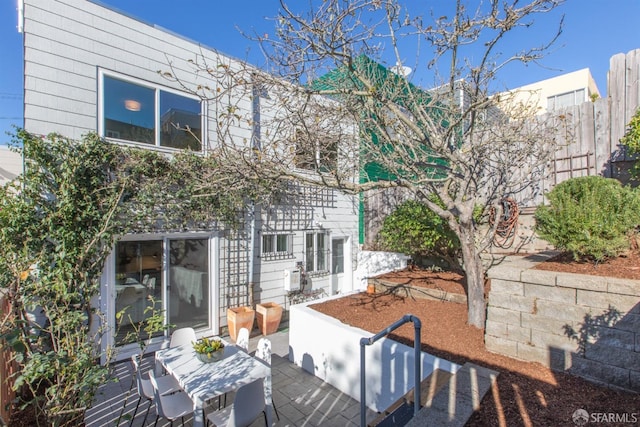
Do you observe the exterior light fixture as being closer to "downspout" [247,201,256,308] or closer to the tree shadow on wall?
"downspout" [247,201,256,308]

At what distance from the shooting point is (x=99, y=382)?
2.22m

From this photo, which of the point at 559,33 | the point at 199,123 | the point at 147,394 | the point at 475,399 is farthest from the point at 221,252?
the point at 559,33

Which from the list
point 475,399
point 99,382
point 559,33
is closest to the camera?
point 99,382

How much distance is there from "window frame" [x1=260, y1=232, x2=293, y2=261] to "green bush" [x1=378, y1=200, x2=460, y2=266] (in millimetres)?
2268

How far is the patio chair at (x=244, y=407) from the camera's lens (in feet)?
9.62

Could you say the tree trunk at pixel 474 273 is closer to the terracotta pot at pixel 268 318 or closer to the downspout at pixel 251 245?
the terracotta pot at pixel 268 318

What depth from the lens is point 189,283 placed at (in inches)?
237

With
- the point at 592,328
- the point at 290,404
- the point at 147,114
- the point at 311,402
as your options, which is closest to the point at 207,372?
the point at 290,404

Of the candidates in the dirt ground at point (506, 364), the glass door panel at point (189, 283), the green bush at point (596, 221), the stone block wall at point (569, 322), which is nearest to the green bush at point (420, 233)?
the dirt ground at point (506, 364)

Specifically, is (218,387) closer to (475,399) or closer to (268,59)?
(475,399)

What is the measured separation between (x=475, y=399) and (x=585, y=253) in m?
2.25

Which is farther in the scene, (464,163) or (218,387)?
(464,163)

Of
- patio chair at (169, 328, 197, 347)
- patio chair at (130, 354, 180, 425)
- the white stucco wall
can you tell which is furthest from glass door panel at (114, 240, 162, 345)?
the white stucco wall

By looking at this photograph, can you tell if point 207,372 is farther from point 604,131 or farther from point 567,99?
point 567,99
